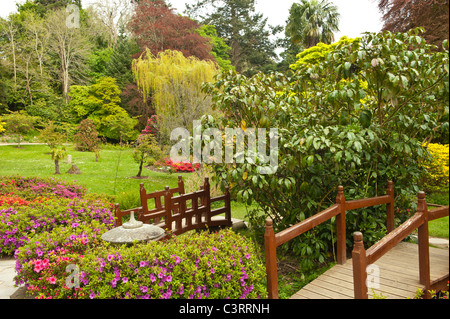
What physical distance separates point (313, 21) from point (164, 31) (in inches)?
173

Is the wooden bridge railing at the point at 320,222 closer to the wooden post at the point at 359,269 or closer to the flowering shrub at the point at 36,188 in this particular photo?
the wooden post at the point at 359,269

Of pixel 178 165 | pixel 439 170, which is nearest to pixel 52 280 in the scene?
pixel 439 170

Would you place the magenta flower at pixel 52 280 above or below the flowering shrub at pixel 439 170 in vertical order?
below

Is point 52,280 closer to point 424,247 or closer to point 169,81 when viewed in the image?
point 424,247

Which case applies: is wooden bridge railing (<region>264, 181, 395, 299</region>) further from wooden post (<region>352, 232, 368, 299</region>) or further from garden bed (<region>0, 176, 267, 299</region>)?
wooden post (<region>352, 232, 368, 299</region>)

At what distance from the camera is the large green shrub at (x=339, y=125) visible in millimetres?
2699

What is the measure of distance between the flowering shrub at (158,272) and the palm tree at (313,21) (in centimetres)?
744

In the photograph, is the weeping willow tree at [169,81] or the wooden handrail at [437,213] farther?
the weeping willow tree at [169,81]

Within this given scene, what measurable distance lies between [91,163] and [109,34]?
3.08m

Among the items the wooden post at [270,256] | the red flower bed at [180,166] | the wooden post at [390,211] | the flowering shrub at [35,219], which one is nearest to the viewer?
the wooden post at [270,256]

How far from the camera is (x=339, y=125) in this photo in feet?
→ 9.79

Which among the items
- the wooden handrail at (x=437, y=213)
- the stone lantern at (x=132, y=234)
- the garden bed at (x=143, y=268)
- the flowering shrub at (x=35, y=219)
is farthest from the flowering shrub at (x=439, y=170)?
the flowering shrub at (x=35, y=219)

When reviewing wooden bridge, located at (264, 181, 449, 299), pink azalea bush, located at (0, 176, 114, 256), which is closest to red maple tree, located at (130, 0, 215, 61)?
pink azalea bush, located at (0, 176, 114, 256)

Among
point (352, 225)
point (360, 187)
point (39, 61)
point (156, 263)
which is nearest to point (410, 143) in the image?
point (360, 187)
